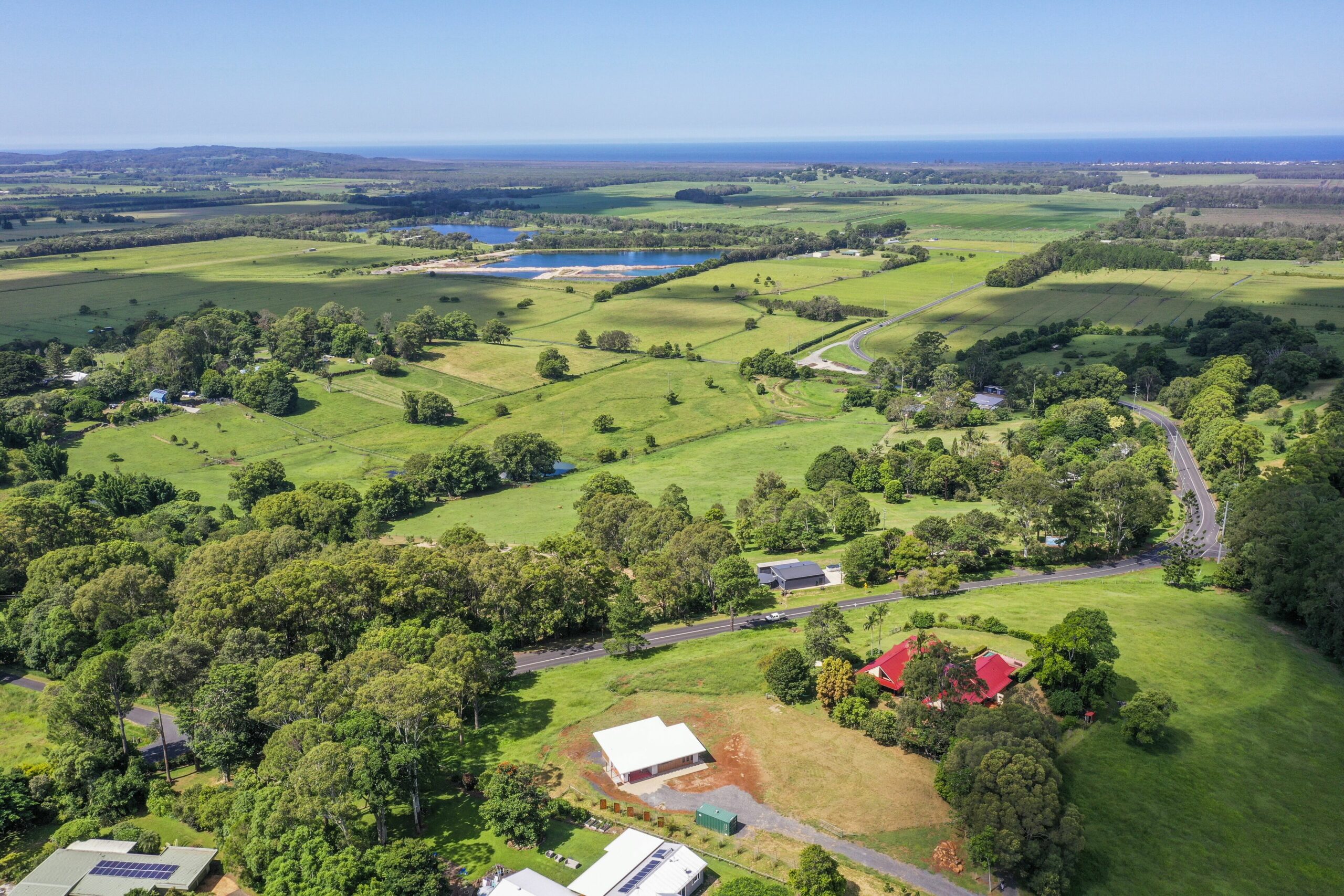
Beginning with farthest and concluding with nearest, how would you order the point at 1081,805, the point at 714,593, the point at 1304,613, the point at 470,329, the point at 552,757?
the point at 470,329
the point at 714,593
the point at 1304,613
the point at 552,757
the point at 1081,805

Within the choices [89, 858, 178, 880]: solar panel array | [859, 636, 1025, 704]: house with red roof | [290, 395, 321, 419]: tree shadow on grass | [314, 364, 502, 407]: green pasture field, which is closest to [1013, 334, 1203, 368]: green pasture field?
[314, 364, 502, 407]: green pasture field

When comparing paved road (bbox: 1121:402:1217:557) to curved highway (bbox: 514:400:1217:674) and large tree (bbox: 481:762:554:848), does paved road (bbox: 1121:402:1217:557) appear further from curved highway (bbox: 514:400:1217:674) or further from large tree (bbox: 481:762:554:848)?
large tree (bbox: 481:762:554:848)

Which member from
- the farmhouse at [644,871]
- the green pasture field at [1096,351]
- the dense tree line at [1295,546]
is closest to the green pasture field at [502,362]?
the green pasture field at [1096,351]

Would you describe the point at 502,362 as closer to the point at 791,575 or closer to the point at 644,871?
the point at 791,575

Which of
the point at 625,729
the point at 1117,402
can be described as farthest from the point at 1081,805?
the point at 1117,402

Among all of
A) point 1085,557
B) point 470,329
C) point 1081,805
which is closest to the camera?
point 1081,805

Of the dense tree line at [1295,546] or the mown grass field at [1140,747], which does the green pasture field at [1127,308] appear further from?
the mown grass field at [1140,747]

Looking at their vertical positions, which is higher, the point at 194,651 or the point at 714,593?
the point at 194,651

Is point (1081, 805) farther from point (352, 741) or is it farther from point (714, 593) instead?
point (352, 741)
